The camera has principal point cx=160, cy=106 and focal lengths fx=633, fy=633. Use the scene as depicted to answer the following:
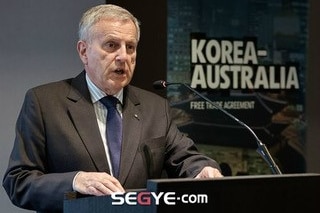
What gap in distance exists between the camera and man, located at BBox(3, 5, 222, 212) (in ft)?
6.71

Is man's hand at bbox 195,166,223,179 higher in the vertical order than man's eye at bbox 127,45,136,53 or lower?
lower

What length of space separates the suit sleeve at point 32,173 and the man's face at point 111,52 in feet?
0.79

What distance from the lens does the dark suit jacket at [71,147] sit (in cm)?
200

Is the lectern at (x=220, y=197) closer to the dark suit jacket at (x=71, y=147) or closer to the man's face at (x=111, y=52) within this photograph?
the dark suit jacket at (x=71, y=147)

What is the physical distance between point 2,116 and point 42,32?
0.47 meters

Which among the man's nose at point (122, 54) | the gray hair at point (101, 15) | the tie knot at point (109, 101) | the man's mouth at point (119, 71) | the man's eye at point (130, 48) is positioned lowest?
the tie knot at point (109, 101)

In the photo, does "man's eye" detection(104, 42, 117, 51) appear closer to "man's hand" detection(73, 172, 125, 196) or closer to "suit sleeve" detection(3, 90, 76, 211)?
"suit sleeve" detection(3, 90, 76, 211)

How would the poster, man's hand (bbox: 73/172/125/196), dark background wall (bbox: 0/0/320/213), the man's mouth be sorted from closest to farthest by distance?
1. man's hand (bbox: 73/172/125/196)
2. the man's mouth
3. dark background wall (bbox: 0/0/320/213)
4. the poster

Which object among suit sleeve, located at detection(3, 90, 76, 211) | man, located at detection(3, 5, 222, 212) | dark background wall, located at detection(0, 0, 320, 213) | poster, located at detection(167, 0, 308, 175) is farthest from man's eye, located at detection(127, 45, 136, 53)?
poster, located at detection(167, 0, 308, 175)

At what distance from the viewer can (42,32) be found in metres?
3.25

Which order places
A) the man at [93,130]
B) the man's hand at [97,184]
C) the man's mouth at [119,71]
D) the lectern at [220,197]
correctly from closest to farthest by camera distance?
1. the lectern at [220,197]
2. the man's hand at [97,184]
3. the man at [93,130]
4. the man's mouth at [119,71]

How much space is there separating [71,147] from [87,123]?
0.10m

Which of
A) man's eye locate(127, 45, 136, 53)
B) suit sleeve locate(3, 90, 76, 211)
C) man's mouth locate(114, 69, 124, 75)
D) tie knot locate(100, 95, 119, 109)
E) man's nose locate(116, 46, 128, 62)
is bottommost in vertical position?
suit sleeve locate(3, 90, 76, 211)

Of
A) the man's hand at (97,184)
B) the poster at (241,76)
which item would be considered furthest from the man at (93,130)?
the poster at (241,76)
